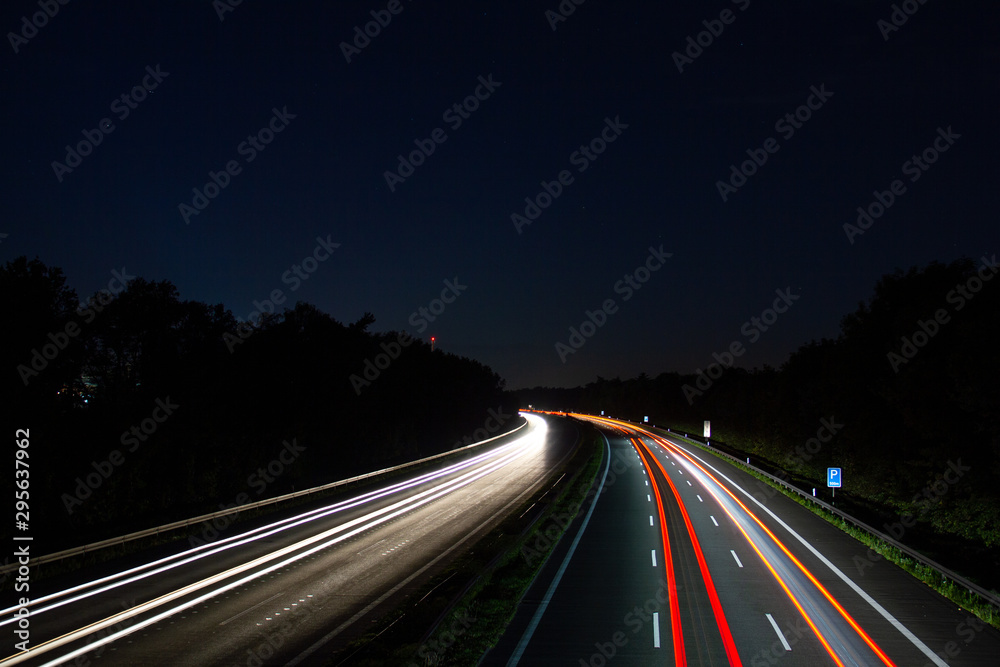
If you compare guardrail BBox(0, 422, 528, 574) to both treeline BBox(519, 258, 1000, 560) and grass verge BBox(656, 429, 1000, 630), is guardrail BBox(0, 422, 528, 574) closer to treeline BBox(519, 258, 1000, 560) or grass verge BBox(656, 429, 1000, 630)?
grass verge BBox(656, 429, 1000, 630)

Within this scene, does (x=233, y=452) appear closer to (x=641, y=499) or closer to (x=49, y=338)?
(x=49, y=338)

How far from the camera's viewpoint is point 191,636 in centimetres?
1264

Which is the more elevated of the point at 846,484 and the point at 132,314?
the point at 132,314

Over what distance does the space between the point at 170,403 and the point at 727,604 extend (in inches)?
1379

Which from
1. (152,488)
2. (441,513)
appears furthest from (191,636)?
(152,488)

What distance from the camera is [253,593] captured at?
15.6 meters

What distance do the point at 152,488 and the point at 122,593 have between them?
17.9m

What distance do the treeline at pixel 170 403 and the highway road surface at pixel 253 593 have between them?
328 cm

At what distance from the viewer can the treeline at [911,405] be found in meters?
33.5

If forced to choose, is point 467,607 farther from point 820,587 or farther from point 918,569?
point 918,569

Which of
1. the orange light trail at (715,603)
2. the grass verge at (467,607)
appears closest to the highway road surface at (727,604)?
the orange light trail at (715,603)

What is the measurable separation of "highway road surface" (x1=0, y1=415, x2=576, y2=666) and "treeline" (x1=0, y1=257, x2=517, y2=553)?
10.8ft

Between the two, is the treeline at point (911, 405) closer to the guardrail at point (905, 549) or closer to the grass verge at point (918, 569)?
the guardrail at point (905, 549)

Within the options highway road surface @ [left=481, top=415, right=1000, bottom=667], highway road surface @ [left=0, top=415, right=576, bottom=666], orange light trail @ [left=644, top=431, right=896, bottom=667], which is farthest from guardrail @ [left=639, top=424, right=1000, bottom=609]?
highway road surface @ [left=0, top=415, right=576, bottom=666]
